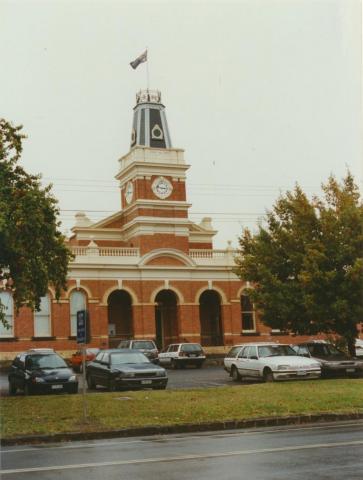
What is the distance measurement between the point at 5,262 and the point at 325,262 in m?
12.9

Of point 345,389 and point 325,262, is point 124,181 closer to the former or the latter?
point 325,262

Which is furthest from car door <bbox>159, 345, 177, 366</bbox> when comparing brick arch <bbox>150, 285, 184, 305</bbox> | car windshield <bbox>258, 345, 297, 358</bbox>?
car windshield <bbox>258, 345, 297, 358</bbox>

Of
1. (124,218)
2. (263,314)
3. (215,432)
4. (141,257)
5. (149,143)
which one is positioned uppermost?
(149,143)

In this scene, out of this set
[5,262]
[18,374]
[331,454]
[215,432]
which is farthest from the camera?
[18,374]

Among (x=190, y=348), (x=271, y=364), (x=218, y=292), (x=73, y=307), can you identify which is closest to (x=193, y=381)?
(x=271, y=364)

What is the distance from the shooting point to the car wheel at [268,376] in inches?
999

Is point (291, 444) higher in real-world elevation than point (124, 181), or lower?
lower

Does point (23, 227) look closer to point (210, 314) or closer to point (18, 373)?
point (18, 373)

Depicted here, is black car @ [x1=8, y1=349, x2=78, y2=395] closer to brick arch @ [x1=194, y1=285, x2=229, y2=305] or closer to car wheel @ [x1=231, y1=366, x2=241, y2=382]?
car wheel @ [x1=231, y1=366, x2=241, y2=382]

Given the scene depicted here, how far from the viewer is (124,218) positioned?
54.7 meters

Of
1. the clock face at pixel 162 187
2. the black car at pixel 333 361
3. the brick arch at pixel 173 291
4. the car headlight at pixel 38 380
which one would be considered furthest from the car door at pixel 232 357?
the clock face at pixel 162 187

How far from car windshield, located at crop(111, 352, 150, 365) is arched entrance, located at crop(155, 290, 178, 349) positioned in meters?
26.0

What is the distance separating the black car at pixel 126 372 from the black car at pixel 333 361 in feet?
22.4

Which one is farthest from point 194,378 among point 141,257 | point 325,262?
point 141,257
